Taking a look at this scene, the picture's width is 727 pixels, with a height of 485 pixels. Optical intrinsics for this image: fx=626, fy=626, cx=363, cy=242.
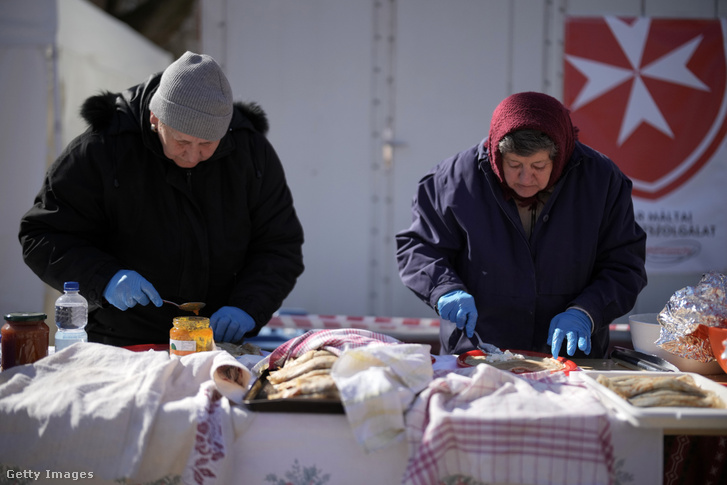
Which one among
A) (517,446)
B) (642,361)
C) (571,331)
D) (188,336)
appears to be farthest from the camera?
(571,331)

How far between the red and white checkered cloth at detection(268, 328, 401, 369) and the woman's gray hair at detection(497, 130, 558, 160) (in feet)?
3.00

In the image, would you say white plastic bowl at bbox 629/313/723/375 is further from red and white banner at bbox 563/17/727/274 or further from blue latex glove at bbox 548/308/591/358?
red and white banner at bbox 563/17/727/274

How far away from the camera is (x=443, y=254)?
8.96ft

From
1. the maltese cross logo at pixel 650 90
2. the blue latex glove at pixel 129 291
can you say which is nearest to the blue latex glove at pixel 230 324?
the blue latex glove at pixel 129 291

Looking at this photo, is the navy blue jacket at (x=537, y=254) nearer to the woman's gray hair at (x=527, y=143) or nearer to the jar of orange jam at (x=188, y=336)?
the woman's gray hair at (x=527, y=143)

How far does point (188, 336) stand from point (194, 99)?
915 millimetres

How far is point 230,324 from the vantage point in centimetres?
255

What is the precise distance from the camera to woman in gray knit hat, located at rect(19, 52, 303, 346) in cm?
247

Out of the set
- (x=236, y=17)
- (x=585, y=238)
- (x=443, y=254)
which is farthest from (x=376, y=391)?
(x=236, y=17)

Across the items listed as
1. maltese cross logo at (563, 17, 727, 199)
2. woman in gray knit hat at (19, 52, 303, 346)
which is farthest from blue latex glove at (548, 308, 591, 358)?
maltese cross logo at (563, 17, 727, 199)

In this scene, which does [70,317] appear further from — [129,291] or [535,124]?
[535,124]

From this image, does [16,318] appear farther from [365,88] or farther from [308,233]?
[365,88]

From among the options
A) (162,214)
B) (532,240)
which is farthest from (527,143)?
(162,214)

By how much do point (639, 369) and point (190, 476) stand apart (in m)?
1.53
